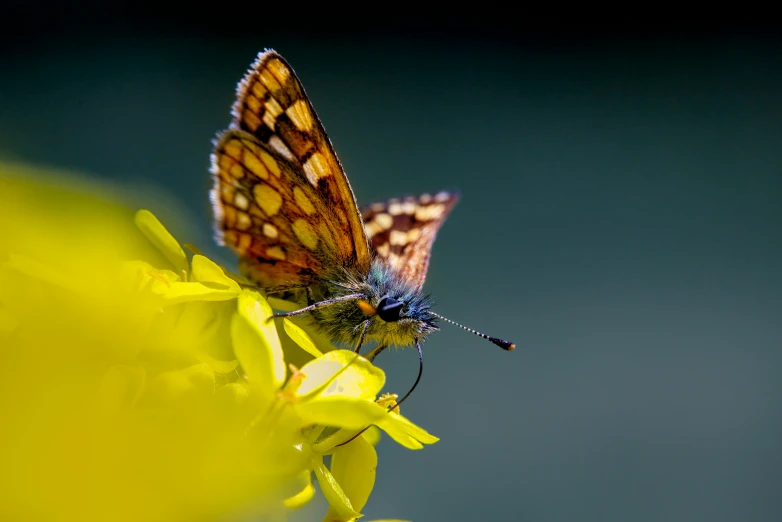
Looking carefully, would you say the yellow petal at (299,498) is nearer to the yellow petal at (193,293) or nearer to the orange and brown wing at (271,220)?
the yellow petal at (193,293)

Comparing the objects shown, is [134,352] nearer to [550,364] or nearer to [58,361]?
[58,361]

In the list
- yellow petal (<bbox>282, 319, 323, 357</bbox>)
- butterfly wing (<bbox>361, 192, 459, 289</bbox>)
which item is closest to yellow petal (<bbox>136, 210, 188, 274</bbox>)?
yellow petal (<bbox>282, 319, 323, 357</bbox>)

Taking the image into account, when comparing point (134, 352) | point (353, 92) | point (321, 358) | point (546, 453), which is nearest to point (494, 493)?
point (546, 453)

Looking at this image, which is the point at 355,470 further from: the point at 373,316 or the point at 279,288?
the point at 279,288

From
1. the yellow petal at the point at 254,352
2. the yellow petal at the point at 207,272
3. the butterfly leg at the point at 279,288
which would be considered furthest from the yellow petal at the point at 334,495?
the butterfly leg at the point at 279,288

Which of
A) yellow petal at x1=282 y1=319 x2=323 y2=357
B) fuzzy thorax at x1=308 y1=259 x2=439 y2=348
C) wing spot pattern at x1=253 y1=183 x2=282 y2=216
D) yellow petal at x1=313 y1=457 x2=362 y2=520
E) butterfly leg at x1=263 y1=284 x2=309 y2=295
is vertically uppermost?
wing spot pattern at x1=253 y1=183 x2=282 y2=216

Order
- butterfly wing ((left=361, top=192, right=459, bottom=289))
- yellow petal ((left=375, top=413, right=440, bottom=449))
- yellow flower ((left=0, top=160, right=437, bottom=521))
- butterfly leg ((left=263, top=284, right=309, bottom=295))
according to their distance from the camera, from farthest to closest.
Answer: butterfly wing ((left=361, top=192, right=459, bottom=289)) < butterfly leg ((left=263, top=284, right=309, bottom=295)) < yellow petal ((left=375, top=413, right=440, bottom=449)) < yellow flower ((left=0, top=160, right=437, bottom=521))

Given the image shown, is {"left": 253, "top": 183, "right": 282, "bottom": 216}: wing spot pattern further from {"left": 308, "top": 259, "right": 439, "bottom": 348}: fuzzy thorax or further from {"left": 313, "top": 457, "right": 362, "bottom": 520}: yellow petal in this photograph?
{"left": 313, "top": 457, "right": 362, "bottom": 520}: yellow petal
